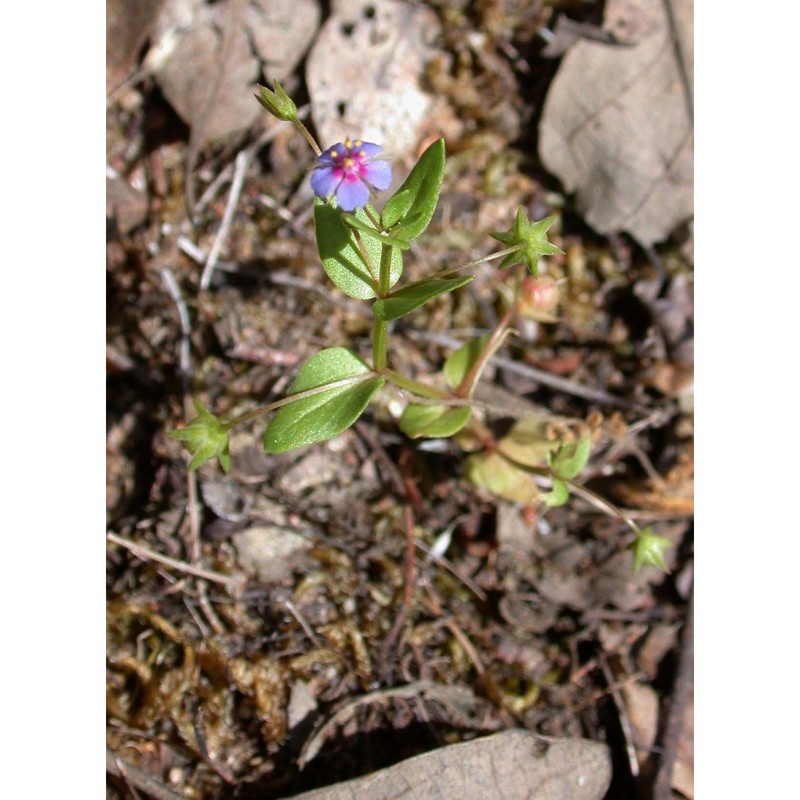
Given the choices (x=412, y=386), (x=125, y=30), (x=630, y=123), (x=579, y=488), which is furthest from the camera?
(x=630, y=123)

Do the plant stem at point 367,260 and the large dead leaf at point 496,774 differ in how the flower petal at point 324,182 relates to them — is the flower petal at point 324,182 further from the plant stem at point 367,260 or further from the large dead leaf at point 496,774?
the large dead leaf at point 496,774

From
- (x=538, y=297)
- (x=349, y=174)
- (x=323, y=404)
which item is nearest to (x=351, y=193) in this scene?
(x=349, y=174)

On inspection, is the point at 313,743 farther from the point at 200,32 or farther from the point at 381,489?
the point at 200,32

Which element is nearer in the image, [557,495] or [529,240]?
[529,240]

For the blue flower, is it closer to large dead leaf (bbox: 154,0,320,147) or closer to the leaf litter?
the leaf litter

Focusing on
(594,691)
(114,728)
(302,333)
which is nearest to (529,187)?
(302,333)

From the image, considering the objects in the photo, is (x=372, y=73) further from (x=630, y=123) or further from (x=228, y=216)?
(x=630, y=123)

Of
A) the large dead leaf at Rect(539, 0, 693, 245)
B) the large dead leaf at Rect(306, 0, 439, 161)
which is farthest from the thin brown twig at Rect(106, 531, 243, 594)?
the large dead leaf at Rect(539, 0, 693, 245)
